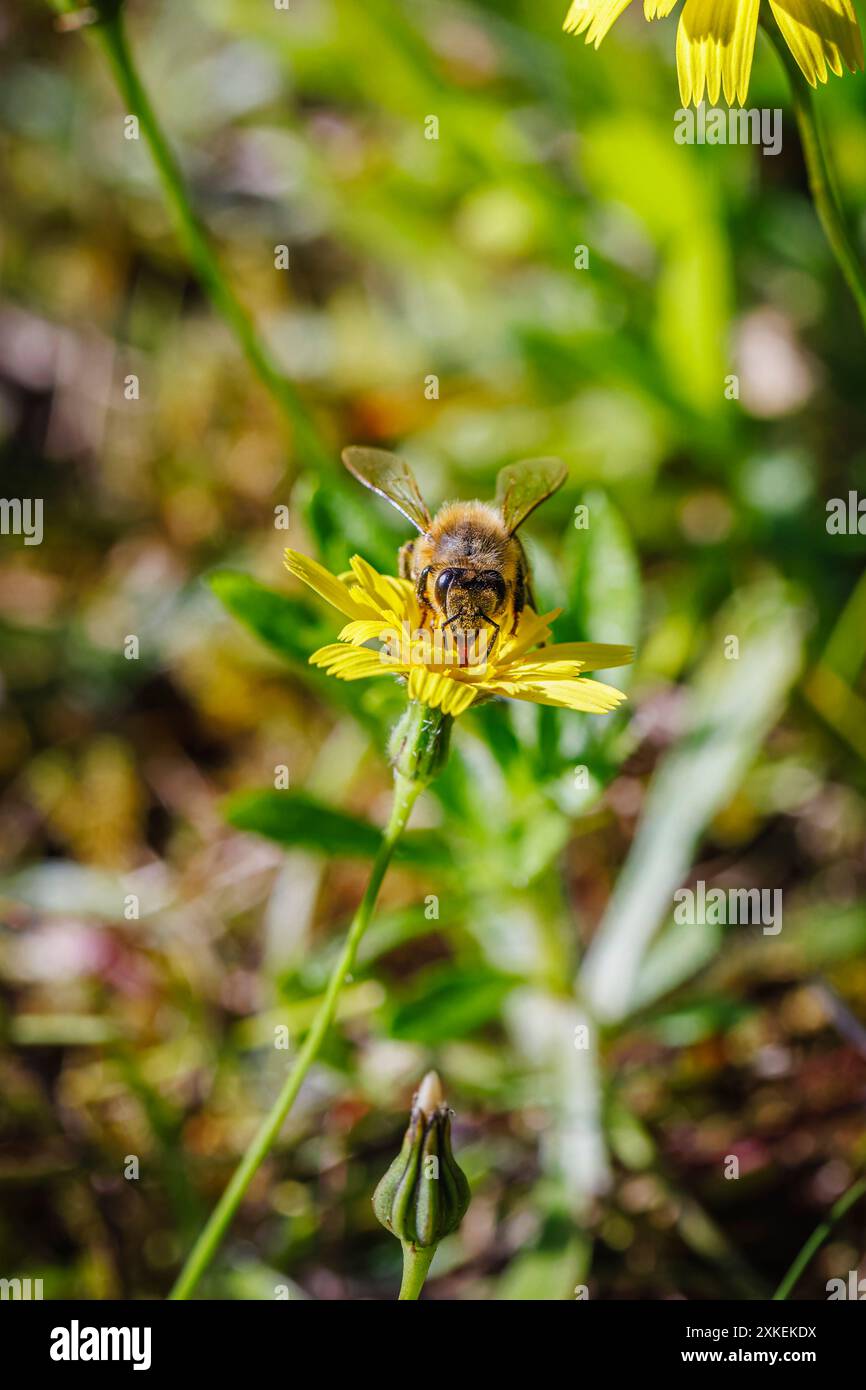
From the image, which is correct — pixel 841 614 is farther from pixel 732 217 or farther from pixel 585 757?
pixel 585 757

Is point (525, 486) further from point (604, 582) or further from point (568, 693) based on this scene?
point (568, 693)

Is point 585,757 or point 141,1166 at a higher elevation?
point 585,757

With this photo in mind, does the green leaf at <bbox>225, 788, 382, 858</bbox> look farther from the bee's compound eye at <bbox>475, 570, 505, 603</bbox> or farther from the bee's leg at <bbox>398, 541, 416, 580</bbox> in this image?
the bee's compound eye at <bbox>475, 570, 505, 603</bbox>

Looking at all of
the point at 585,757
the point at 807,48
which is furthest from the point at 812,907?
the point at 807,48

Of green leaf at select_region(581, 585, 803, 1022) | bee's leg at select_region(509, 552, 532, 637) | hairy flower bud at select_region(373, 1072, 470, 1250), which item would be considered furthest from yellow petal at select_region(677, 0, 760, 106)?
hairy flower bud at select_region(373, 1072, 470, 1250)

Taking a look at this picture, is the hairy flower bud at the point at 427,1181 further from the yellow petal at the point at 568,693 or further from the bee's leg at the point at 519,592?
the bee's leg at the point at 519,592

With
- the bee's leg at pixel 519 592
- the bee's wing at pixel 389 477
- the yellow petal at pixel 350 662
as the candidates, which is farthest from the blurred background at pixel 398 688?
the yellow petal at pixel 350 662

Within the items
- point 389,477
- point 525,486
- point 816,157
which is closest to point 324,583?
point 389,477
